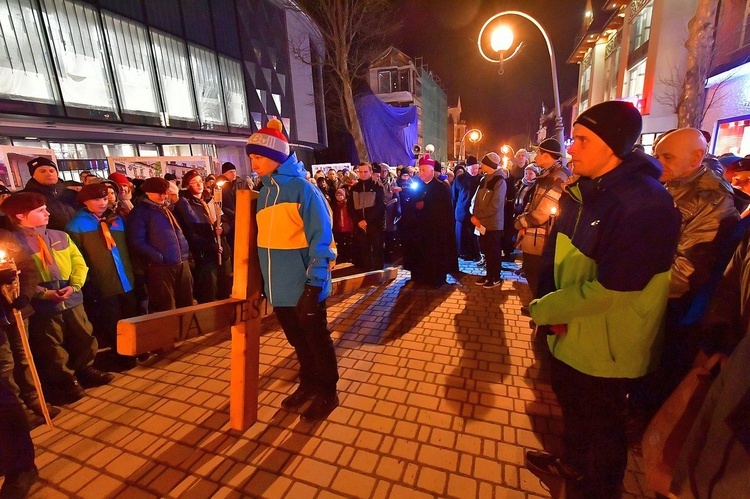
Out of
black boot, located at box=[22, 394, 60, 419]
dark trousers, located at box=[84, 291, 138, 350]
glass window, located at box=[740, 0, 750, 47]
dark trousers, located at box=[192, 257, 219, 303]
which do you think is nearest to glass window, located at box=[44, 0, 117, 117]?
dark trousers, located at box=[192, 257, 219, 303]

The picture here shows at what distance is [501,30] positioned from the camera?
7152mm

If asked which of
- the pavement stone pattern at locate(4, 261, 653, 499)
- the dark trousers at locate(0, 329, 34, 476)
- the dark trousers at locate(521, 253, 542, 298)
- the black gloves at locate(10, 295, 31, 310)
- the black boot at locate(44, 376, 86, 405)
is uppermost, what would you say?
the black gloves at locate(10, 295, 31, 310)

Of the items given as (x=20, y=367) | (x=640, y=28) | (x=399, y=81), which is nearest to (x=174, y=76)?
(x=20, y=367)

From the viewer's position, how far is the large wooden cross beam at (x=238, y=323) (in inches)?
71.2

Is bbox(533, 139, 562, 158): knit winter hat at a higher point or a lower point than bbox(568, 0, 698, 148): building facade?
lower

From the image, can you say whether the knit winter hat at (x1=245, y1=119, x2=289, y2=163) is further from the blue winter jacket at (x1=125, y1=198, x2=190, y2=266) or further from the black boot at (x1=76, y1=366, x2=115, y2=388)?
the black boot at (x1=76, y1=366, x2=115, y2=388)

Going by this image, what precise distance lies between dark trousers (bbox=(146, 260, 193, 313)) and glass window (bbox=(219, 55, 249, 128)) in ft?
44.9

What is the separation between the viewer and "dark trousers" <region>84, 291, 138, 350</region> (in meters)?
3.67

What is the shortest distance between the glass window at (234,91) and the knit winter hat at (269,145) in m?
15.1

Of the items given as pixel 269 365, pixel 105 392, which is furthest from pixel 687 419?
pixel 105 392

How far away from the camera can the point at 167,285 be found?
393 cm

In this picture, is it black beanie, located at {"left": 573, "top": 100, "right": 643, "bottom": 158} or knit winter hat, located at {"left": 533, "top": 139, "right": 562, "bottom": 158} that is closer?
black beanie, located at {"left": 573, "top": 100, "right": 643, "bottom": 158}

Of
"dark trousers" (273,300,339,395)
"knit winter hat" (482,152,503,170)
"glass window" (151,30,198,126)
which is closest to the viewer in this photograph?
"dark trousers" (273,300,339,395)

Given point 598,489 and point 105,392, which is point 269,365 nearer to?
point 105,392
